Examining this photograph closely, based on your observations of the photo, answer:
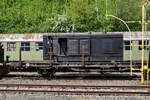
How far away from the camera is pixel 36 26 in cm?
3800

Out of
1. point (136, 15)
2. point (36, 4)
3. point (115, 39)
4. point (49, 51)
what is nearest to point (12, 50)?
point (49, 51)

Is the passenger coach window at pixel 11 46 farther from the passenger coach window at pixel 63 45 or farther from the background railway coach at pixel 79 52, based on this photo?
the passenger coach window at pixel 63 45

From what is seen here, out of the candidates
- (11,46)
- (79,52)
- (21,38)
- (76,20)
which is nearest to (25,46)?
(21,38)

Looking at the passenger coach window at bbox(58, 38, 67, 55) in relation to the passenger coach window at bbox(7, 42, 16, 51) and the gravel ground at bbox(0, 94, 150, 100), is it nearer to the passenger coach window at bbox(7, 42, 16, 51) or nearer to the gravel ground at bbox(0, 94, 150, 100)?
the gravel ground at bbox(0, 94, 150, 100)

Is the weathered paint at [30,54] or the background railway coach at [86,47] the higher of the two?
the background railway coach at [86,47]

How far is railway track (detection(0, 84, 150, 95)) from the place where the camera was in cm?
1077

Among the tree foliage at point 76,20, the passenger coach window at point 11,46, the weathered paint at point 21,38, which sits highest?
the tree foliage at point 76,20

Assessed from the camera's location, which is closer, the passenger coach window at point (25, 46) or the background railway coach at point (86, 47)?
the background railway coach at point (86, 47)

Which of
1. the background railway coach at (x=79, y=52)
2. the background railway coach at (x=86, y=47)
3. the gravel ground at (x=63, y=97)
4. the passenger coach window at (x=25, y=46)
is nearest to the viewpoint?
the gravel ground at (x=63, y=97)

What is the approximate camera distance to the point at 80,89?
1188cm

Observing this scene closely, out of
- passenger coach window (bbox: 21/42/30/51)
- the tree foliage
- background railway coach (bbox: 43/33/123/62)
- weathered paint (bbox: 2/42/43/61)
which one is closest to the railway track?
background railway coach (bbox: 43/33/123/62)

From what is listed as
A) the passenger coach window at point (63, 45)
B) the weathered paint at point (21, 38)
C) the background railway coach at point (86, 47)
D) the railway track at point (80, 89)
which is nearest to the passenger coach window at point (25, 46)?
the weathered paint at point (21, 38)

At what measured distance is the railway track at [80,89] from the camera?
1077 centimetres

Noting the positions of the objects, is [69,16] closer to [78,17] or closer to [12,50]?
[78,17]
